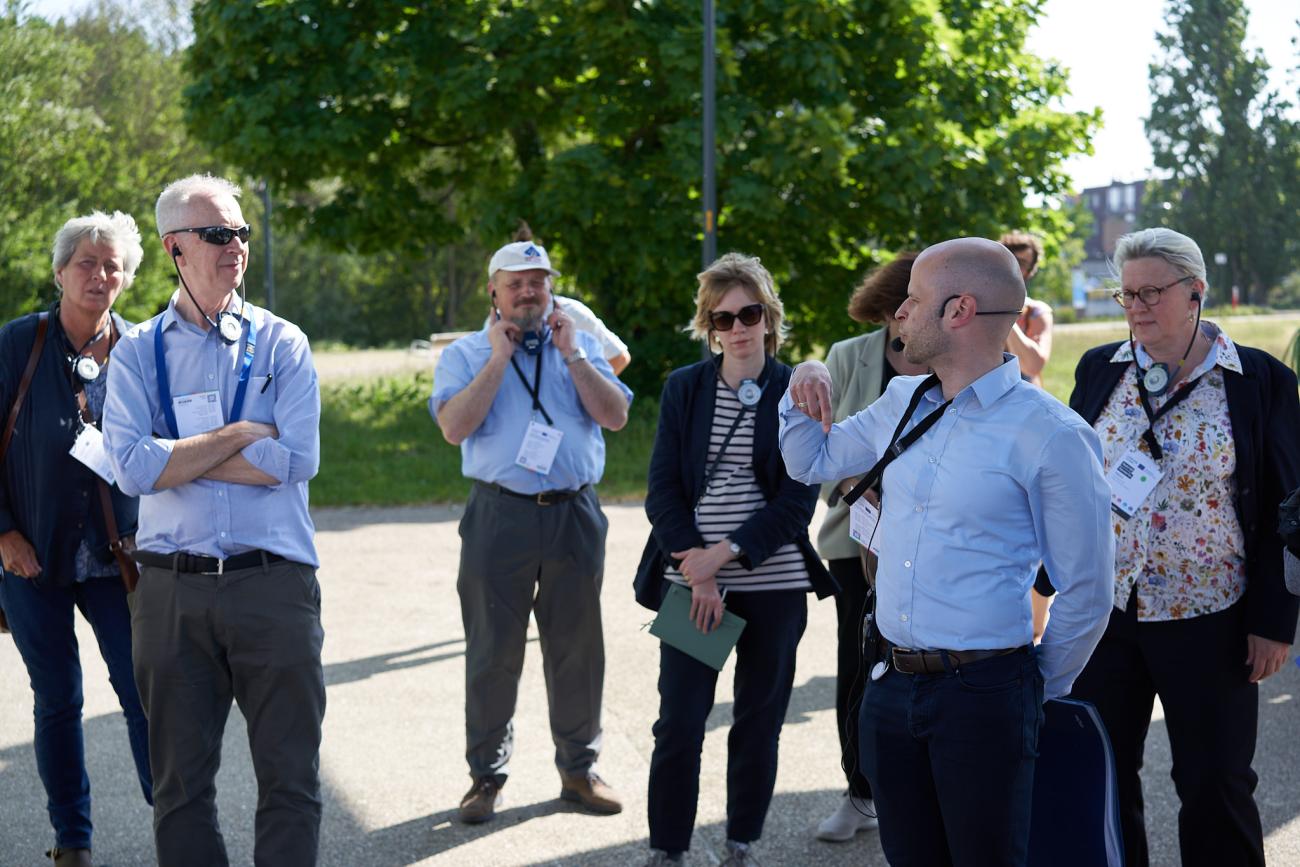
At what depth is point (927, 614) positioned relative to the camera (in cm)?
296

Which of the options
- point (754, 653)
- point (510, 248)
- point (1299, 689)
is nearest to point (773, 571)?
point (754, 653)

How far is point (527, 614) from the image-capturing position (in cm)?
536

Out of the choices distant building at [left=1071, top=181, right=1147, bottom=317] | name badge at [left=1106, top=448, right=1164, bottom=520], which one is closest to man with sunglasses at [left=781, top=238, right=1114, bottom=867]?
name badge at [left=1106, top=448, right=1164, bottom=520]

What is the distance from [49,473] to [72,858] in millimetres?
1356

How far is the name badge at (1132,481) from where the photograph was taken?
3711 mm

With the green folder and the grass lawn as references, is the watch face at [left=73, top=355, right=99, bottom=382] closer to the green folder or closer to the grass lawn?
the green folder

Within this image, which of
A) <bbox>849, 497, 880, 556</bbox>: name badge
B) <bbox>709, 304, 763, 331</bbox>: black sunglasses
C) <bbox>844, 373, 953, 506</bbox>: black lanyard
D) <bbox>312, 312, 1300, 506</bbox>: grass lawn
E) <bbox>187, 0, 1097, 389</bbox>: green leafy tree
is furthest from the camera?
<bbox>187, 0, 1097, 389</bbox>: green leafy tree

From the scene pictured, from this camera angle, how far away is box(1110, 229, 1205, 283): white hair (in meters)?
3.77

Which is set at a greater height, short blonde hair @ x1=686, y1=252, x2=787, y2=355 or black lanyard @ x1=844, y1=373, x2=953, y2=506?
short blonde hair @ x1=686, y1=252, x2=787, y2=355

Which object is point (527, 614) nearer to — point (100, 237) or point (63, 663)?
point (63, 663)

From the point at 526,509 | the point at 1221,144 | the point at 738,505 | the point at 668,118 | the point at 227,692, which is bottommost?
the point at 227,692

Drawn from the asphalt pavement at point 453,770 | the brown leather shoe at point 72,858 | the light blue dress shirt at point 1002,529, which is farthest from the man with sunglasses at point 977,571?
the brown leather shoe at point 72,858

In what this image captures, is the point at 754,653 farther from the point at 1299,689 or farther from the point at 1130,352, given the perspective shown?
the point at 1299,689

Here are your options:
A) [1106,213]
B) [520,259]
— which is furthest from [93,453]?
[1106,213]
